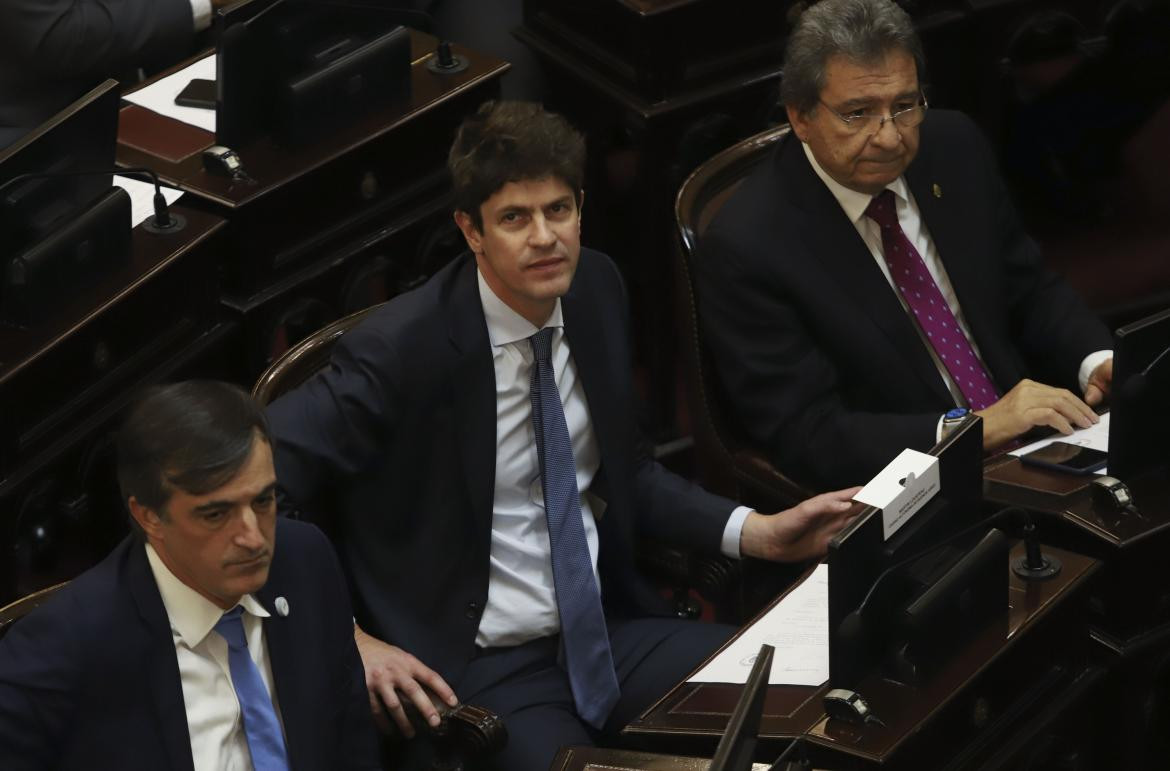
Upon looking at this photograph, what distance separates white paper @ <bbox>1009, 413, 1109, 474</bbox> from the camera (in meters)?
3.25

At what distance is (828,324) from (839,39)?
0.48m

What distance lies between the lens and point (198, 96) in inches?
158

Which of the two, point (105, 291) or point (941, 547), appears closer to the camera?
point (941, 547)

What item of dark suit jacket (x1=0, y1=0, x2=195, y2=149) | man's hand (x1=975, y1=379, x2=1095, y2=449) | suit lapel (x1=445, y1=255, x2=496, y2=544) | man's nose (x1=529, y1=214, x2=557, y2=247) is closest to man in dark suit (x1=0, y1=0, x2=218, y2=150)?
dark suit jacket (x1=0, y1=0, x2=195, y2=149)

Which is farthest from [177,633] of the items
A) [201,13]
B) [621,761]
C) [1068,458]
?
[201,13]

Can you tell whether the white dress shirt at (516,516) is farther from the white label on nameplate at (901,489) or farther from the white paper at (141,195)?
the white paper at (141,195)

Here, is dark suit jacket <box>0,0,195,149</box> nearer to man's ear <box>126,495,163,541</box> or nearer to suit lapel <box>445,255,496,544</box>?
suit lapel <box>445,255,496,544</box>

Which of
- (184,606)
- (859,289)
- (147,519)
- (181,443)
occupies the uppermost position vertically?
(181,443)

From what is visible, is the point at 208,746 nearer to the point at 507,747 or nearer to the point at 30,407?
the point at 507,747

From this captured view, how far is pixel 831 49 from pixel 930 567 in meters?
1.10

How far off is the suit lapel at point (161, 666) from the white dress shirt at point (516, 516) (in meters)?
0.69

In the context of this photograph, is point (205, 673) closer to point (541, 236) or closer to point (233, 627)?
point (233, 627)

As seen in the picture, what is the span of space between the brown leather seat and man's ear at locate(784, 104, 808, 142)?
0.68 ft

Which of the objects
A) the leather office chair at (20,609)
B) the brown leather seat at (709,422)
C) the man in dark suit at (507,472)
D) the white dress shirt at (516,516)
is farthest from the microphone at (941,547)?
the leather office chair at (20,609)
